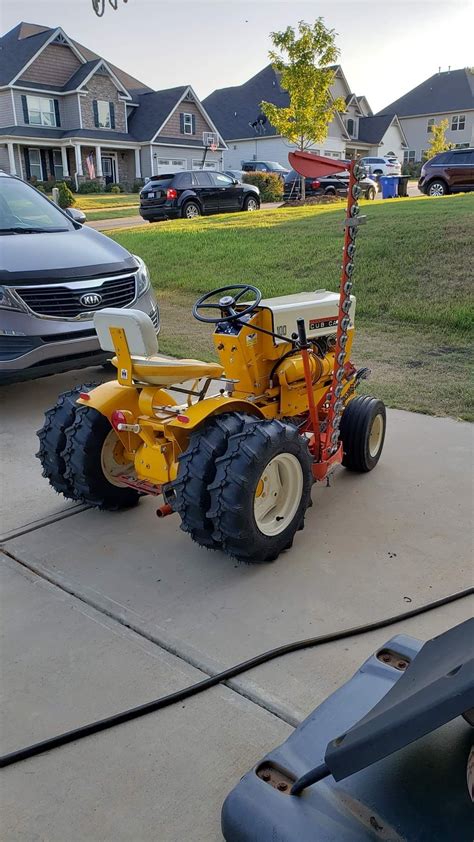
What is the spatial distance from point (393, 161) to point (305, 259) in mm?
32427

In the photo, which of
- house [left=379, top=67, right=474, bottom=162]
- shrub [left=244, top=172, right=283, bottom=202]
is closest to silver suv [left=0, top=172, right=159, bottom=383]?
shrub [left=244, top=172, right=283, bottom=202]

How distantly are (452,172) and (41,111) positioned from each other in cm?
2715

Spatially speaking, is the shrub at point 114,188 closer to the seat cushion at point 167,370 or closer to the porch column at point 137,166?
the porch column at point 137,166

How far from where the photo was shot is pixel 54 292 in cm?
536

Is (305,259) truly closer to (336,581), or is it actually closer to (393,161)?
(336,581)

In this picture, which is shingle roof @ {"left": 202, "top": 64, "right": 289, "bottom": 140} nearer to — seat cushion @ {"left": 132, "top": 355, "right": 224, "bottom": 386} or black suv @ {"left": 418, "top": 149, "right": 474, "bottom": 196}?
black suv @ {"left": 418, "top": 149, "right": 474, "bottom": 196}

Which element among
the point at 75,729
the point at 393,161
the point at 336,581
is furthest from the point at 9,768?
the point at 393,161

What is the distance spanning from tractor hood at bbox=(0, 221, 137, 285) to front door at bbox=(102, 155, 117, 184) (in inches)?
1515

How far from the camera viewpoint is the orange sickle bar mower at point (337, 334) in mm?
3324

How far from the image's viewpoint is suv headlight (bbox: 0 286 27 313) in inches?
203

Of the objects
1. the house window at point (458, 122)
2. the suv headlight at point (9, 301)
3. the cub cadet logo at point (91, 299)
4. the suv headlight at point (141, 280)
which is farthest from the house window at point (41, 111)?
the house window at point (458, 122)

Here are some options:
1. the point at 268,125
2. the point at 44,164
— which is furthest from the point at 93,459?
the point at 268,125

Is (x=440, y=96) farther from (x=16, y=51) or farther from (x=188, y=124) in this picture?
(x=16, y=51)

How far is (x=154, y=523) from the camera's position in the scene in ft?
12.4
